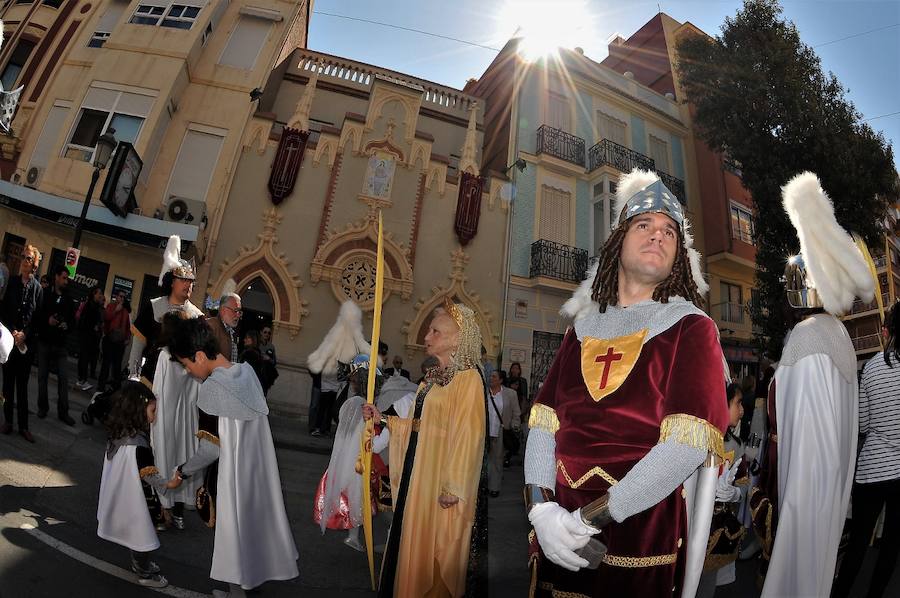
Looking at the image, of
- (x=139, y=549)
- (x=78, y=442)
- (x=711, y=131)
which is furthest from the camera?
(x=711, y=131)

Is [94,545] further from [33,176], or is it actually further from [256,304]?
[33,176]

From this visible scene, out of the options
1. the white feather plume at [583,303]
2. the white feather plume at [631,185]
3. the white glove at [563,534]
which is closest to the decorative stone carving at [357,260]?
the white feather plume at [583,303]

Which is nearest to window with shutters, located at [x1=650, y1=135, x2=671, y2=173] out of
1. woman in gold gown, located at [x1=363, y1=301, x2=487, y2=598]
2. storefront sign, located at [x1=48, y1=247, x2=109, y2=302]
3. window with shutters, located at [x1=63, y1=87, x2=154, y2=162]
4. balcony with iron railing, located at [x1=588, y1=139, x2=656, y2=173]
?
balcony with iron railing, located at [x1=588, y1=139, x2=656, y2=173]

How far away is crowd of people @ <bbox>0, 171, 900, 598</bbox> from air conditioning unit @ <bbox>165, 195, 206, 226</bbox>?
9.25m

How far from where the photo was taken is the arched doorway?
12.7 m

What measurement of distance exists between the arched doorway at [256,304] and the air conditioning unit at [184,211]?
2140 mm

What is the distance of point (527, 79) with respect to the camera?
16.6 meters

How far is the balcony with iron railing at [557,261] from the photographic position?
1481cm

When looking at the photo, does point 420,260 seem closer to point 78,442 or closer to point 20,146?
point 78,442

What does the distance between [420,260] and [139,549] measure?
37.1 feet

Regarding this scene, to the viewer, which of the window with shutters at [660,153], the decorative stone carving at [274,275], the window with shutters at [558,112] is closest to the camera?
the decorative stone carving at [274,275]

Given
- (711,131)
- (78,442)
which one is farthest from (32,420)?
(711,131)

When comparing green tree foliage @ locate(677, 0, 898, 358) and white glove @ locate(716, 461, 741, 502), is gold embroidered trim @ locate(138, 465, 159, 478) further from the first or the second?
green tree foliage @ locate(677, 0, 898, 358)

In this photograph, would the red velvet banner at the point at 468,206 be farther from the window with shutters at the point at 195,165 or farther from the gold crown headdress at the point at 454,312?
the gold crown headdress at the point at 454,312
